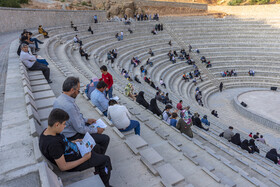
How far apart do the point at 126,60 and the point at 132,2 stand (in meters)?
22.2

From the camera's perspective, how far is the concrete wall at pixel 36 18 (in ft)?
59.4

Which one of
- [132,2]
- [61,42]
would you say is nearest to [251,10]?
[132,2]

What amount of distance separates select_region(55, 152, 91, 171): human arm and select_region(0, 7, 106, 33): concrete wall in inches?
780

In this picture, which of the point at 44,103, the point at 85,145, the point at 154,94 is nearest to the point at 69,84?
the point at 85,145

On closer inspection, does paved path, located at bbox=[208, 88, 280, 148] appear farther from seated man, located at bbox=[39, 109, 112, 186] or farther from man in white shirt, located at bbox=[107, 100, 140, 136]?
seated man, located at bbox=[39, 109, 112, 186]

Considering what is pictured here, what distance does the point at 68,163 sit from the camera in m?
3.03

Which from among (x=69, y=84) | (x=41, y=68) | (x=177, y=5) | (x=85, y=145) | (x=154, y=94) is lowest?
(x=154, y=94)

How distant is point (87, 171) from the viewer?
11.7 ft

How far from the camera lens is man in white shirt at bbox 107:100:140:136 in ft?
17.3

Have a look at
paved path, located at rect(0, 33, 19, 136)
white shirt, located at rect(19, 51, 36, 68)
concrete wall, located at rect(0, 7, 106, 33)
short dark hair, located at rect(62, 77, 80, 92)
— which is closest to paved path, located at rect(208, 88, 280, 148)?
short dark hair, located at rect(62, 77, 80, 92)

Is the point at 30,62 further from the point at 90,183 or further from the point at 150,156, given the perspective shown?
the point at 90,183

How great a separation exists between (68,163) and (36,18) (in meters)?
22.1

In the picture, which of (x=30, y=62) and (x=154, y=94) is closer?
(x=30, y=62)

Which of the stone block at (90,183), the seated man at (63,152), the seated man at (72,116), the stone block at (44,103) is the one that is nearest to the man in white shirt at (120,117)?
the seated man at (72,116)
